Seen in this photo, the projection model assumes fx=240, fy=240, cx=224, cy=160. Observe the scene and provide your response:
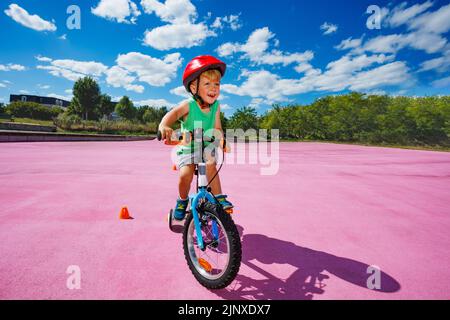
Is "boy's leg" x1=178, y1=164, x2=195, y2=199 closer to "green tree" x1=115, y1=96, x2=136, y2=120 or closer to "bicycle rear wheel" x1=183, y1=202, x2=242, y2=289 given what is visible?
"bicycle rear wheel" x1=183, y1=202, x2=242, y2=289

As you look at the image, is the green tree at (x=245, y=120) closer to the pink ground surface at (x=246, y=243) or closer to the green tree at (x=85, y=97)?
the green tree at (x=85, y=97)

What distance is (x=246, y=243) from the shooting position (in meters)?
2.95

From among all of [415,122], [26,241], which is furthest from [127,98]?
[26,241]

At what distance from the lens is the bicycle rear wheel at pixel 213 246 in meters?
1.89

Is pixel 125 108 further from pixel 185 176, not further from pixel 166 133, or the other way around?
pixel 166 133

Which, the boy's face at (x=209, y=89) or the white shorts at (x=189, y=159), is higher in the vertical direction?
the boy's face at (x=209, y=89)

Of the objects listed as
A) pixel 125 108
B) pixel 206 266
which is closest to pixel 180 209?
pixel 206 266

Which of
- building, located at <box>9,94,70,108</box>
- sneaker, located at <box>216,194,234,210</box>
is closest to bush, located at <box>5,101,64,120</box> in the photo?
building, located at <box>9,94,70,108</box>

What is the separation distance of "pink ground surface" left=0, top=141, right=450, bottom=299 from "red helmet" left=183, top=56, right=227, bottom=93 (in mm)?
1888

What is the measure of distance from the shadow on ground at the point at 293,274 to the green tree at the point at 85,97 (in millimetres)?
68849

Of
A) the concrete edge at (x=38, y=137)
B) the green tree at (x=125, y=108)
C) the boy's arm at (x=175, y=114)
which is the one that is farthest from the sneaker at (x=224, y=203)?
the green tree at (x=125, y=108)

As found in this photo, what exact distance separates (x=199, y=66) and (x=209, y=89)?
10.3 inches

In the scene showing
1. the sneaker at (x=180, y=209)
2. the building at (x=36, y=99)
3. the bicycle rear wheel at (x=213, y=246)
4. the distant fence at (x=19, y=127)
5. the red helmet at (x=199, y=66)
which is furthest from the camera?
the building at (x=36, y=99)
